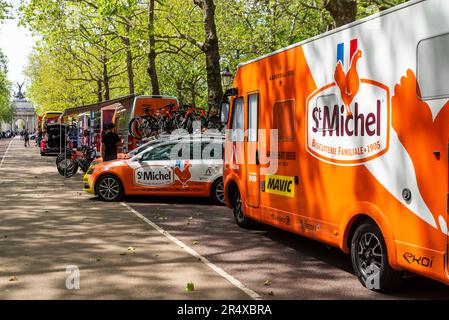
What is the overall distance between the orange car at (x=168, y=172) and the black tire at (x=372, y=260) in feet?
25.5

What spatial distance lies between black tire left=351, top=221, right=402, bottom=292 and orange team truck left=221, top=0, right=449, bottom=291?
1 cm

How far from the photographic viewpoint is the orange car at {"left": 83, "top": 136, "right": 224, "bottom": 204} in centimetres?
1428

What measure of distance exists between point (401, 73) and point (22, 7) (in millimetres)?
26081

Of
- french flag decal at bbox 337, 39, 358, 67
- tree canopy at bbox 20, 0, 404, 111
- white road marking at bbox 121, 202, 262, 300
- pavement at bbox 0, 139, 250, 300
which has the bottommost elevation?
white road marking at bbox 121, 202, 262, 300

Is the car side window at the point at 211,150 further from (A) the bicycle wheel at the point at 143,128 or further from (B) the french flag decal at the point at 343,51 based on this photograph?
(B) the french flag decal at the point at 343,51

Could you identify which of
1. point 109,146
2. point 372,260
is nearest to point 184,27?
point 109,146

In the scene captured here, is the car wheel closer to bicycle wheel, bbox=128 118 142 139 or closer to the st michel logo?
bicycle wheel, bbox=128 118 142 139

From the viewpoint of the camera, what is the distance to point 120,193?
47.5ft

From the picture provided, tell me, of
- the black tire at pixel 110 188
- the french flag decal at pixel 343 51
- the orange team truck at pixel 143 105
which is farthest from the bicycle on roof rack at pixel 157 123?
the french flag decal at pixel 343 51

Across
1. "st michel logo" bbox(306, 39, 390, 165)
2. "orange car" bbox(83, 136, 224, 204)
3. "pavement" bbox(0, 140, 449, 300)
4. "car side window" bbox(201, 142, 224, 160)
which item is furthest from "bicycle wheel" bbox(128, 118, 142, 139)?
"st michel logo" bbox(306, 39, 390, 165)

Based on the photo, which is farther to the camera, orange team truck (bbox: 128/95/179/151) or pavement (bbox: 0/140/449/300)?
orange team truck (bbox: 128/95/179/151)
